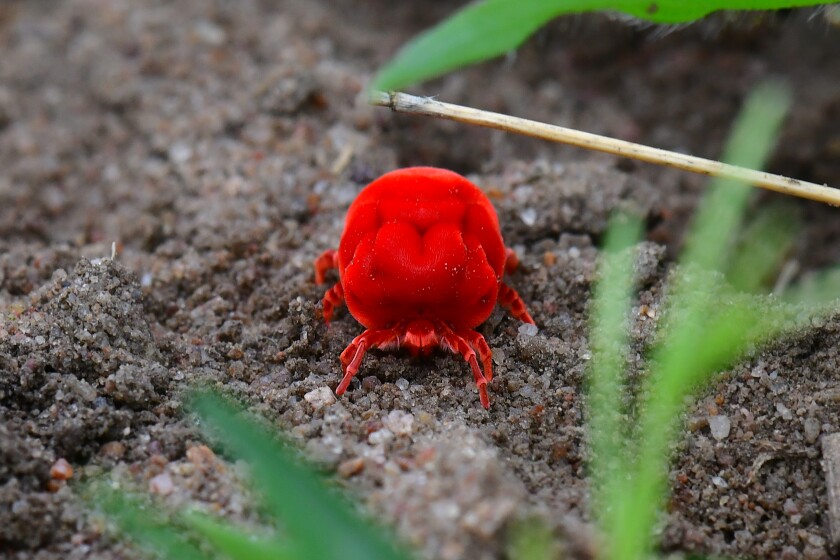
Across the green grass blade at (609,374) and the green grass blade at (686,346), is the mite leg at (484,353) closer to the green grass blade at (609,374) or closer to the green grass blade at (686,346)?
the green grass blade at (609,374)

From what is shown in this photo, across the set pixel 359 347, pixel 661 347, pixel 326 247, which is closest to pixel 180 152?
pixel 326 247

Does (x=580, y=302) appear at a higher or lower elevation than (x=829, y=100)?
lower

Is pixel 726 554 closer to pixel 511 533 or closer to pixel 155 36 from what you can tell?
pixel 511 533

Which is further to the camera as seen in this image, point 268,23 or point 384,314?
point 268,23

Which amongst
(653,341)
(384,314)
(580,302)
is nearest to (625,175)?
(580,302)

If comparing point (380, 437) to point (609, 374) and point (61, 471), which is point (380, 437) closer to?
point (609, 374)

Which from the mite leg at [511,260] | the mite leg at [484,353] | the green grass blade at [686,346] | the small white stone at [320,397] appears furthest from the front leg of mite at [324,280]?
the green grass blade at [686,346]

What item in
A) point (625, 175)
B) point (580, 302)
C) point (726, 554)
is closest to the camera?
point (726, 554)
